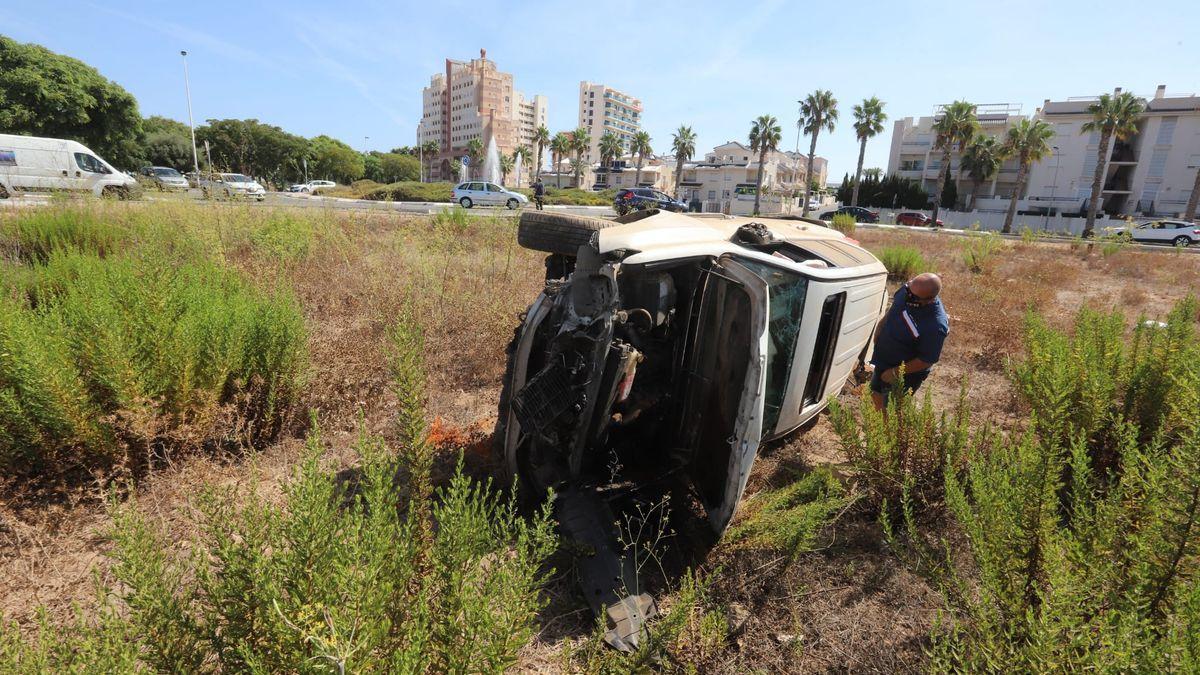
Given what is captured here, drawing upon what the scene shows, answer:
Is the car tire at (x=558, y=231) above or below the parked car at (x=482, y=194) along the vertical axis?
below

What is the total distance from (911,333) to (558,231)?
2811 mm

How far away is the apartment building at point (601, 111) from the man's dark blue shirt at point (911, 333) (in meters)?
121

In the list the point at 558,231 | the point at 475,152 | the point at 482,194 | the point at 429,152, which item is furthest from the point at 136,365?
the point at 429,152

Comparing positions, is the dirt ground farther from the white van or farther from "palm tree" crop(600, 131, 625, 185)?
"palm tree" crop(600, 131, 625, 185)

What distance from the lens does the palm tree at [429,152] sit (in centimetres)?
8194

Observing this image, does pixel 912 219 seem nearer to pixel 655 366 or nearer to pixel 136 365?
pixel 655 366

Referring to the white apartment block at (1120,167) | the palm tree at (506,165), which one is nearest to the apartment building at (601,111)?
the palm tree at (506,165)

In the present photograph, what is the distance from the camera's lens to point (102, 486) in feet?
9.32

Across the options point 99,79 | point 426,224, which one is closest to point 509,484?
point 426,224

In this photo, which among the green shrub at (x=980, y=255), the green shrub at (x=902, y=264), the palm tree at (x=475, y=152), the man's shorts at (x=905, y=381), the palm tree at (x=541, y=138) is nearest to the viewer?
the man's shorts at (x=905, y=381)

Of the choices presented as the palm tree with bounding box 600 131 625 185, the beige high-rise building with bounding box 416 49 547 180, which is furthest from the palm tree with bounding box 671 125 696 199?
the beige high-rise building with bounding box 416 49 547 180

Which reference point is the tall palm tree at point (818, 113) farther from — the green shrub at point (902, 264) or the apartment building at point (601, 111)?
the apartment building at point (601, 111)

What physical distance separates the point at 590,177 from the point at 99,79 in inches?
2364

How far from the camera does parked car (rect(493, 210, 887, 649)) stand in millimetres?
2646
